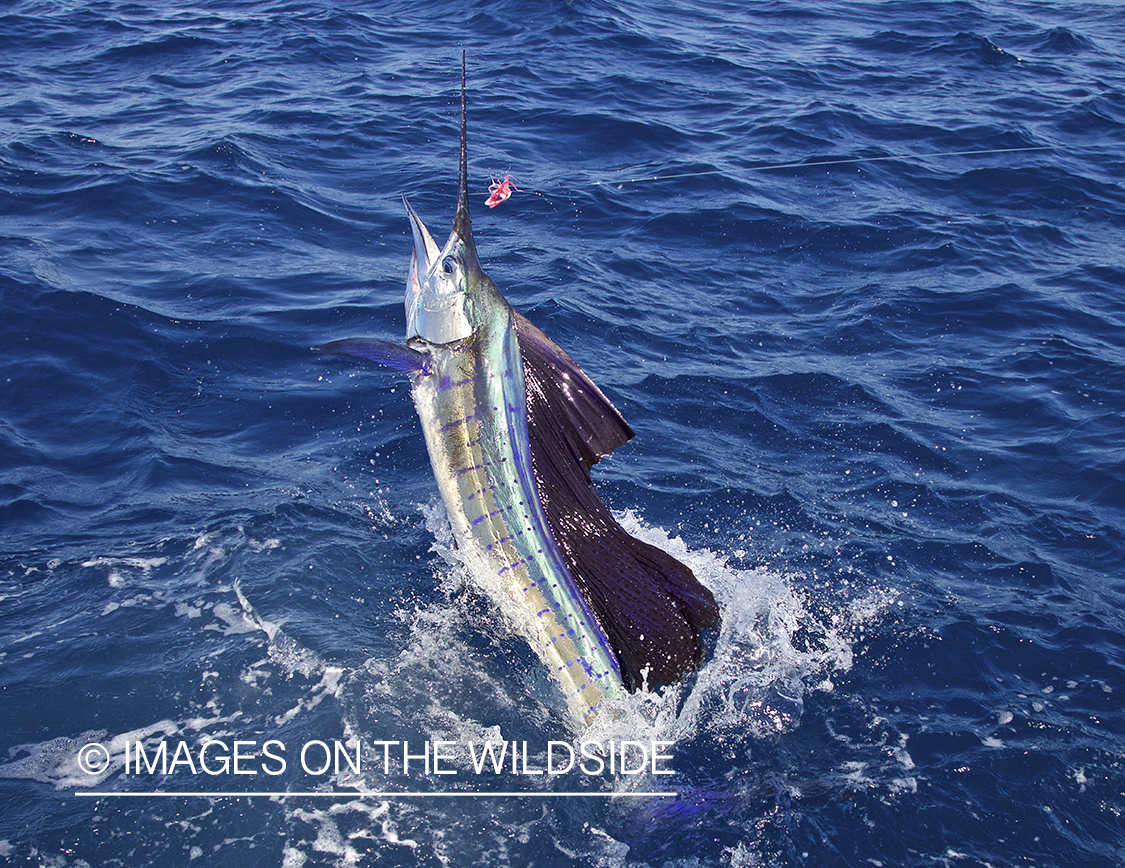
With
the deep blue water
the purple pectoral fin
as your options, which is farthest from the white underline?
the purple pectoral fin

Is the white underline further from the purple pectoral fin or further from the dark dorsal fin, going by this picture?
the purple pectoral fin

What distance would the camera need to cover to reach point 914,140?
11.7m

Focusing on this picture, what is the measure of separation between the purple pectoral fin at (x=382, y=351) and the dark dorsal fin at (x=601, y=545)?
18.4 inches

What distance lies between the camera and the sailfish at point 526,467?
4.20 m

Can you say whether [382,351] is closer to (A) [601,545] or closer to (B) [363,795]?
(A) [601,545]

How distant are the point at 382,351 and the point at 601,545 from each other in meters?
1.24

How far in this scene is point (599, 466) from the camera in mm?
6492

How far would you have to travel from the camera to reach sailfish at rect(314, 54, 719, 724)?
4.20 metres

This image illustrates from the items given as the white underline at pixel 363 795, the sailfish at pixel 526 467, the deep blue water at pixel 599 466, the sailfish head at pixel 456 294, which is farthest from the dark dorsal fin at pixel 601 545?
the white underline at pixel 363 795

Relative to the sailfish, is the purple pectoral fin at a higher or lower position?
higher

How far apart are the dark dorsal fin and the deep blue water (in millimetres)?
392

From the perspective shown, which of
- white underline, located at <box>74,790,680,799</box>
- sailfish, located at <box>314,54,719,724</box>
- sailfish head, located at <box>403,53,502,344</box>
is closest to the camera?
white underline, located at <box>74,790,680,799</box>

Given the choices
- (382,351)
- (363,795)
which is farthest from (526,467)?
(363,795)

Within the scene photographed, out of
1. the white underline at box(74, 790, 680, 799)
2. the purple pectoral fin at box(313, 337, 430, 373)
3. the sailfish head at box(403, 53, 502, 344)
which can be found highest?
the sailfish head at box(403, 53, 502, 344)
